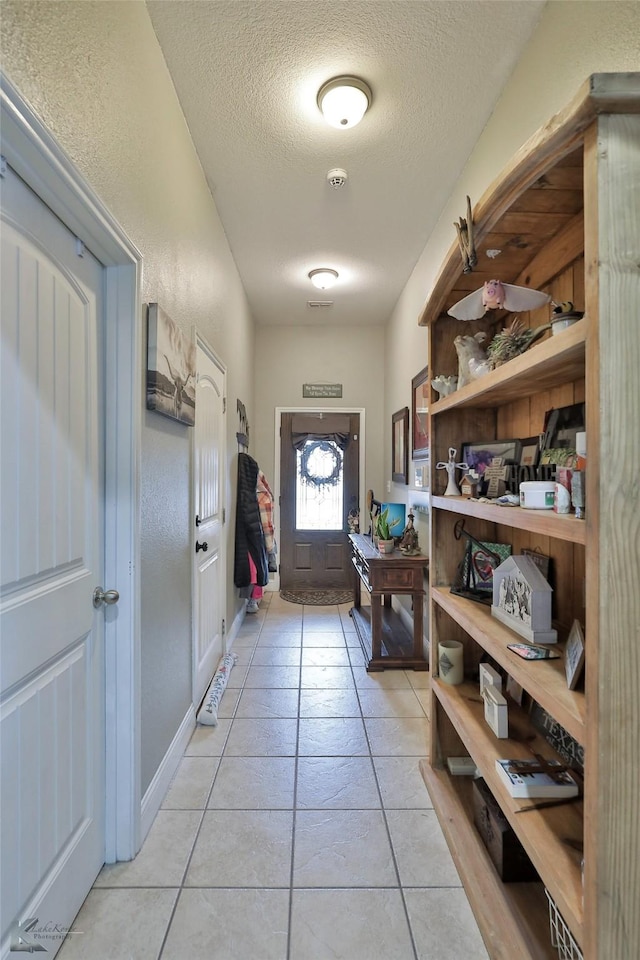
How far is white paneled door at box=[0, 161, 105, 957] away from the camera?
39.0 inches

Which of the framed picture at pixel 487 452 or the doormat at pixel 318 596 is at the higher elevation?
the framed picture at pixel 487 452

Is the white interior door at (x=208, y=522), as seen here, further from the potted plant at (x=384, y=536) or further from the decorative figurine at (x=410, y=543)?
the decorative figurine at (x=410, y=543)

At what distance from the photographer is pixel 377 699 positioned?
8.45 feet

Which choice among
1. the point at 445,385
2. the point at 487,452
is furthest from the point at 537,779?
the point at 445,385

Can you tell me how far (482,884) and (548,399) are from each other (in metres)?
1.51

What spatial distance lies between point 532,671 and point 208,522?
207 cm

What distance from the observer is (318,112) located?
6.73ft

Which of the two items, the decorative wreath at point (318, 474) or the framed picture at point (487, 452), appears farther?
the decorative wreath at point (318, 474)

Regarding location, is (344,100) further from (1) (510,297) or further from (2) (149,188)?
(1) (510,297)

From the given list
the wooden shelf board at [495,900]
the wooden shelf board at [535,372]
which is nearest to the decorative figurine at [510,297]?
the wooden shelf board at [535,372]

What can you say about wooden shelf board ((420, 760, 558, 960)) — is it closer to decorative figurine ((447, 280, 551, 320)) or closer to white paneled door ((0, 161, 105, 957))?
white paneled door ((0, 161, 105, 957))

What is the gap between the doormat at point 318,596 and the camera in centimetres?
457

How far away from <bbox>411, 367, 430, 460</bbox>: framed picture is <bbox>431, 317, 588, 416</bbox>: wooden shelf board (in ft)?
4.75

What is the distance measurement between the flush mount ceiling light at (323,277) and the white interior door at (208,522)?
1300 millimetres
